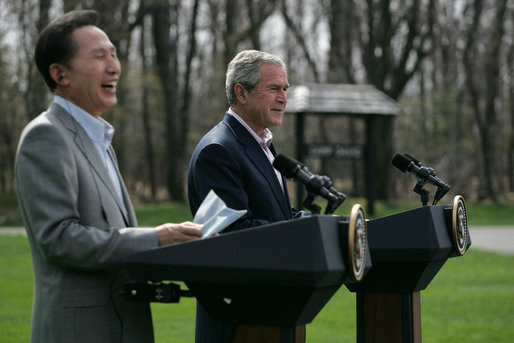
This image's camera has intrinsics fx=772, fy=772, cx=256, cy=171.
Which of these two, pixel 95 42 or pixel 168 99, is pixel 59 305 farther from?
pixel 168 99

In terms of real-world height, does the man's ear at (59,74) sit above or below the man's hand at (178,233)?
above

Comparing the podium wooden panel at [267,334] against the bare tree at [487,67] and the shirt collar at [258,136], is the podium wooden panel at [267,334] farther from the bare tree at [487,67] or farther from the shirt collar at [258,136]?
the bare tree at [487,67]

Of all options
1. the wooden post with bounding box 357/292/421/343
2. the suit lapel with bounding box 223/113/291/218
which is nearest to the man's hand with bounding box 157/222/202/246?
the suit lapel with bounding box 223/113/291/218

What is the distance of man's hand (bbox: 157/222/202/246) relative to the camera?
2.77 meters

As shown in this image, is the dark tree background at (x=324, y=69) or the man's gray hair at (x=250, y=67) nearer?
the man's gray hair at (x=250, y=67)

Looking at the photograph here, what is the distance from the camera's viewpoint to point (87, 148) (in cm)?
292

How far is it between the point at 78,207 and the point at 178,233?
15.2 inches

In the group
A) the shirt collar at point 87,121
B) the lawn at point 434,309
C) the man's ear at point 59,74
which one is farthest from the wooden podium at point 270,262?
the lawn at point 434,309

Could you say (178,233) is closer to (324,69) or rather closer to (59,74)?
(59,74)

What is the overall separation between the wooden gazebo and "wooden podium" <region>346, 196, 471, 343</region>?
14.8 metres

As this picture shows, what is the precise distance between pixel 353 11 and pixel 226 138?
2908 cm

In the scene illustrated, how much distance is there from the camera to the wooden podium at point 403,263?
3.82m

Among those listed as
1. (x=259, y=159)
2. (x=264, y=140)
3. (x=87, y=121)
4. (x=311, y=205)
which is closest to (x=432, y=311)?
(x=264, y=140)

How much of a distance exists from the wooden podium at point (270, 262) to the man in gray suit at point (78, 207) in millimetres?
90
